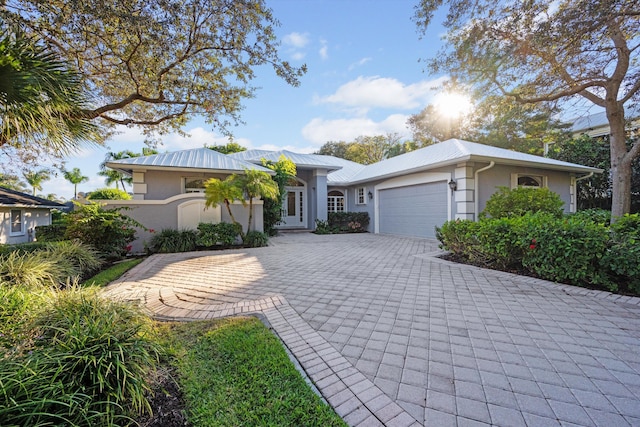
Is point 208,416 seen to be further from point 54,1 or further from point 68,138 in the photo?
point 54,1

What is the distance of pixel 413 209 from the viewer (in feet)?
38.2

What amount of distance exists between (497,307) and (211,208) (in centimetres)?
861

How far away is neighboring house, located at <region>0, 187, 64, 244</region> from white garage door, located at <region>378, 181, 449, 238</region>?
17795 millimetres

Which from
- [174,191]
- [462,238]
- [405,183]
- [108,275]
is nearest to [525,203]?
[462,238]

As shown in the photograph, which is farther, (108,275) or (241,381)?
(108,275)

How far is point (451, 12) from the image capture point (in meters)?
6.97

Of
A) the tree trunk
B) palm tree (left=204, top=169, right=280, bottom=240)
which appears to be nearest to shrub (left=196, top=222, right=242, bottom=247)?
palm tree (left=204, top=169, right=280, bottom=240)

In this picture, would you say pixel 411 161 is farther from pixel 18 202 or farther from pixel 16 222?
pixel 16 222

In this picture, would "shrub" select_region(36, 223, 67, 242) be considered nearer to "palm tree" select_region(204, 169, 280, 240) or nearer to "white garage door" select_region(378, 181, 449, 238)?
"palm tree" select_region(204, 169, 280, 240)

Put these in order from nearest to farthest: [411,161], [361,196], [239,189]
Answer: [239,189], [411,161], [361,196]

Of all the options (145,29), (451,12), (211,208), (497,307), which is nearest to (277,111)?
(211,208)

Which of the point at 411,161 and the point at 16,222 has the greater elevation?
the point at 411,161

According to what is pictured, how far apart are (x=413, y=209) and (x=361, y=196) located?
406 centimetres

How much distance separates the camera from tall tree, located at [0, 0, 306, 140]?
485 cm
